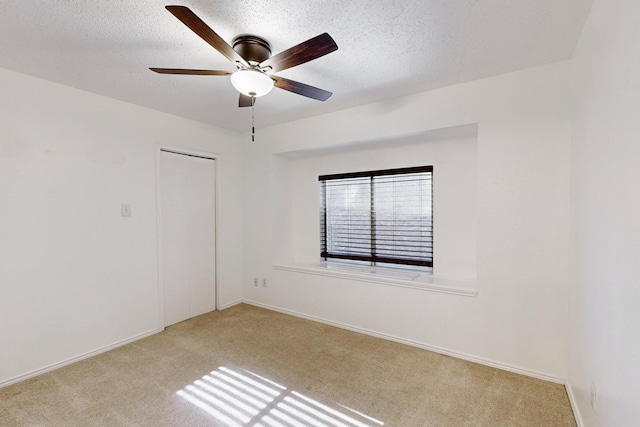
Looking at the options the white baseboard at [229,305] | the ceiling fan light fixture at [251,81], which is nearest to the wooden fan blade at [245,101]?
the ceiling fan light fixture at [251,81]

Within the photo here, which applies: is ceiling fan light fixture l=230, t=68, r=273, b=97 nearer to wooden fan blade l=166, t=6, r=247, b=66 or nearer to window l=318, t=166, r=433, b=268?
wooden fan blade l=166, t=6, r=247, b=66

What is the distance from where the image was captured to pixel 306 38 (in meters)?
1.89

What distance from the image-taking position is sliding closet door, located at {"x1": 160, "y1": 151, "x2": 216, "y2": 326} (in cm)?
338

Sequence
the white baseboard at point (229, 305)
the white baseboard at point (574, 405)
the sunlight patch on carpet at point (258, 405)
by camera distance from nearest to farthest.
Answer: the white baseboard at point (574, 405)
the sunlight patch on carpet at point (258, 405)
the white baseboard at point (229, 305)

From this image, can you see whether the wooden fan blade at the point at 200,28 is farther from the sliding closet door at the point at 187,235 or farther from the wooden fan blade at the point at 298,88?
the sliding closet door at the point at 187,235

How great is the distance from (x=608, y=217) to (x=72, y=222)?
374cm

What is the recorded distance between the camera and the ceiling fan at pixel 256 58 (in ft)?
4.94

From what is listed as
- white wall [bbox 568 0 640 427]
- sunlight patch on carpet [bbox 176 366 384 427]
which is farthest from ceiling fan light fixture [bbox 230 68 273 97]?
sunlight patch on carpet [bbox 176 366 384 427]

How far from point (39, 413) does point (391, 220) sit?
3.38m

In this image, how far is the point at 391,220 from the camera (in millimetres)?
3510

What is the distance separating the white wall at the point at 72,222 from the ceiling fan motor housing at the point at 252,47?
1806mm

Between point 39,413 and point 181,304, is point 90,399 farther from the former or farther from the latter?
point 181,304

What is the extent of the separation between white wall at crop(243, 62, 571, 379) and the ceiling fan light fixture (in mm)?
1532

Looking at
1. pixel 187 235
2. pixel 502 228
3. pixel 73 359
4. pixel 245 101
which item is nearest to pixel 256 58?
pixel 245 101
